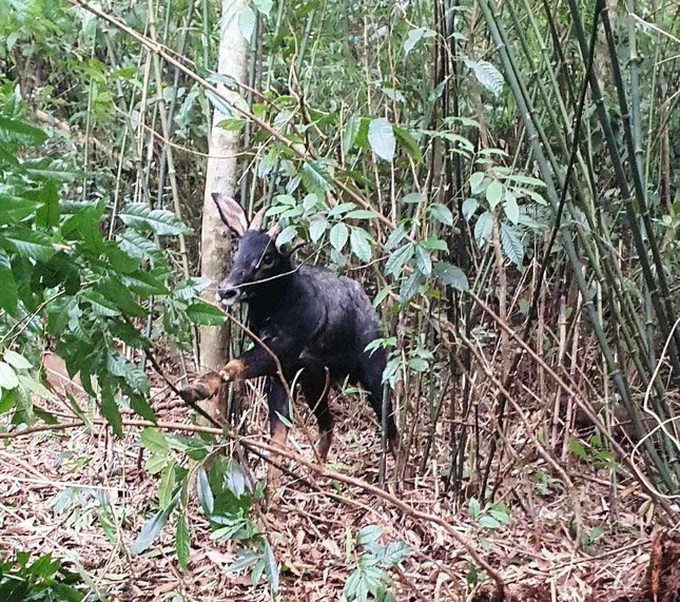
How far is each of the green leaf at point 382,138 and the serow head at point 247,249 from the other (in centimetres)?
70

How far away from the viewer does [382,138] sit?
1.39m

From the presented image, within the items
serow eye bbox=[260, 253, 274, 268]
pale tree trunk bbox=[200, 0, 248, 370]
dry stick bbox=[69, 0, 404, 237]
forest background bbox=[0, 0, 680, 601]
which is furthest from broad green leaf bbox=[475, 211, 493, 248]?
pale tree trunk bbox=[200, 0, 248, 370]

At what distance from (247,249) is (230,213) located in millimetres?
111

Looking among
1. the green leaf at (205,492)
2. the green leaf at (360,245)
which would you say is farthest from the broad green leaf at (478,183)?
the green leaf at (205,492)

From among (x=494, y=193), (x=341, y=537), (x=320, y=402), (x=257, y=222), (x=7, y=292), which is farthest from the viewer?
(x=320, y=402)

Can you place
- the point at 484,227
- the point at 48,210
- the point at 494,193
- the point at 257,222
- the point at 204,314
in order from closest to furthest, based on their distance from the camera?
the point at 48,210 → the point at 204,314 → the point at 494,193 → the point at 484,227 → the point at 257,222

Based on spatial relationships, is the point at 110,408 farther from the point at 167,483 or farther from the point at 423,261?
the point at 423,261

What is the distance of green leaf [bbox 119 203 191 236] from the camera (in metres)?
1.15

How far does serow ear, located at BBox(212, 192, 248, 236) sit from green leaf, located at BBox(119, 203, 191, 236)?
838 millimetres

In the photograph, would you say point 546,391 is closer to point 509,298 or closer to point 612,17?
point 509,298

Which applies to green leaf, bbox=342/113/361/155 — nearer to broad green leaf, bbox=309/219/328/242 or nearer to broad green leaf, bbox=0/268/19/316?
broad green leaf, bbox=309/219/328/242

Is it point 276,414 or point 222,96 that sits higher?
point 222,96

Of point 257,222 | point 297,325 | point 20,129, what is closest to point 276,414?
point 297,325

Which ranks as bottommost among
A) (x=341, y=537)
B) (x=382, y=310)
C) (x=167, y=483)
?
(x=341, y=537)
